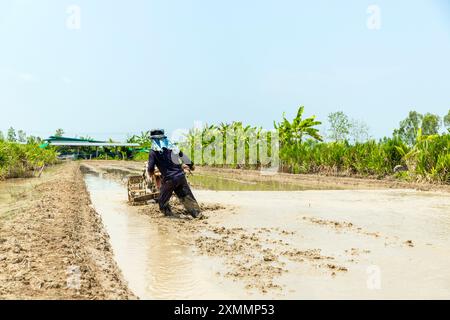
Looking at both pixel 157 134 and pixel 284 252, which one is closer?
pixel 284 252

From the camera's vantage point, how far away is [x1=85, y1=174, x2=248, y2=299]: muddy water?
13.0 ft

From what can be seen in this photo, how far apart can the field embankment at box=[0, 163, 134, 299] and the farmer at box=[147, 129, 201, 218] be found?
131cm

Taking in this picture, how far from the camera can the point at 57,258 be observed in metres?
4.82

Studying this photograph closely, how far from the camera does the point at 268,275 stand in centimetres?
441

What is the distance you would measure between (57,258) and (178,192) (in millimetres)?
3685

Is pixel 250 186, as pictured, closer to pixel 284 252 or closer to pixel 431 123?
pixel 284 252

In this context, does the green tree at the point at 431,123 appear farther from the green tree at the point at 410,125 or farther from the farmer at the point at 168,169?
the farmer at the point at 168,169

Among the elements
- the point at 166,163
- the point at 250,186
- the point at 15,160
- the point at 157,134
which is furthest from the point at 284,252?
the point at 15,160

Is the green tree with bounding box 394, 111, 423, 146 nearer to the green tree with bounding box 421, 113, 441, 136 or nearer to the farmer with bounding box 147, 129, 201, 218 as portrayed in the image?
the green tree with bounding box 421, 113, 441, 136

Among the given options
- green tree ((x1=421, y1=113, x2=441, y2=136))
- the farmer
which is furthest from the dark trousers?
green tree ((x1=421, y1=113, x2=441, y2=136))
